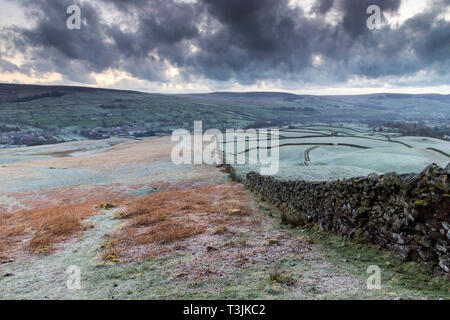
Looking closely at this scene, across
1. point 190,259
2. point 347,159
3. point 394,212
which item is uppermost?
point 394,212

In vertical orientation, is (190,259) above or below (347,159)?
above

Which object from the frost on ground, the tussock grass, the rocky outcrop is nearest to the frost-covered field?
the frost on ground

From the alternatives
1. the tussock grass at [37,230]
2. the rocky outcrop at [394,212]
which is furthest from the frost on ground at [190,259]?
the rocky outcrop at [394,212]

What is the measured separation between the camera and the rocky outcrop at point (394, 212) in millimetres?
5949

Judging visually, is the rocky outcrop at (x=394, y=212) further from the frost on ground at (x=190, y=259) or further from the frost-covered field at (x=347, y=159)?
the frost-covered field at (x=347, y=159)

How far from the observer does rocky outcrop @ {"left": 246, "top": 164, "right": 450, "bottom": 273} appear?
19.5ft

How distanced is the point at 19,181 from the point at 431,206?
4240cm

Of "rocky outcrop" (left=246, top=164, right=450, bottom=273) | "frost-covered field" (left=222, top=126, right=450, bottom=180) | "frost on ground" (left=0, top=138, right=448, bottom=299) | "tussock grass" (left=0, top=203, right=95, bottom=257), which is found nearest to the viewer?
"rocky outcrop" (left=246, top=164, right=450, bottom=273)

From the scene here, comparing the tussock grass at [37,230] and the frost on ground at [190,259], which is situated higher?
the frost on ground at [190,259]

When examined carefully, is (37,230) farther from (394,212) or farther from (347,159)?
(347,159)

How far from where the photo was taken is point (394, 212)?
7.20m

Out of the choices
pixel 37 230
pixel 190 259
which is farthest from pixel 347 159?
pixel 37 230

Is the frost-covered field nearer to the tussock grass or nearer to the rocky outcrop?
the rocky outcrop
